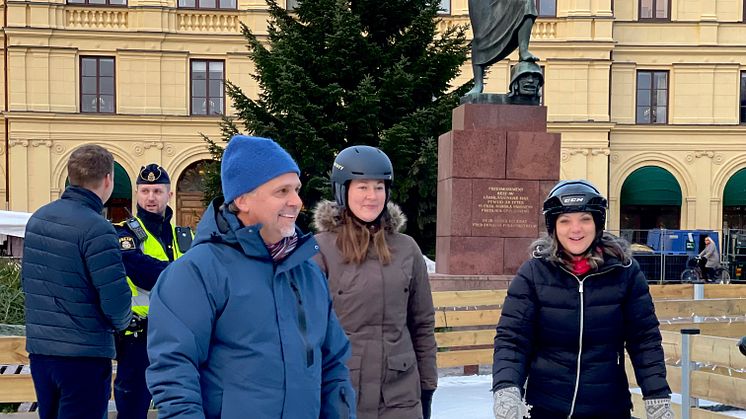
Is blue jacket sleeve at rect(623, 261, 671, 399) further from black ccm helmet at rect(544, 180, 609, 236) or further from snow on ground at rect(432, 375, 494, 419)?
snow on ground at rect(432, 375, 494, 419)

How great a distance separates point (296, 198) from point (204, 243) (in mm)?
334

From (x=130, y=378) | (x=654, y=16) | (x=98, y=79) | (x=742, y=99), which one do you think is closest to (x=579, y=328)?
(x=130, y=378)

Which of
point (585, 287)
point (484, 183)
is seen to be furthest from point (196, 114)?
point (585, 287)

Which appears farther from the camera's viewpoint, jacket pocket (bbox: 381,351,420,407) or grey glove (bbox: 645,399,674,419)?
jacket pocket (bbox: 381,351,420,407)

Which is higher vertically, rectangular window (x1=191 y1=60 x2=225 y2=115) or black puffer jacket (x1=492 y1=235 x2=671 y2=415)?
rectangular window (x1=191 y1=60 x2=225 y2=115)

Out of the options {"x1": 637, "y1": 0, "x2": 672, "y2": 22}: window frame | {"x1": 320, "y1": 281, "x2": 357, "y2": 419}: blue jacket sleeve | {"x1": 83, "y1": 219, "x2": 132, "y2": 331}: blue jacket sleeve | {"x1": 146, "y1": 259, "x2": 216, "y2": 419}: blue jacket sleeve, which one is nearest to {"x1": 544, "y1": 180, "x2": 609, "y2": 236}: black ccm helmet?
{"x1": 320, "y1": 281, "x2": 357, "y2": 419}: blue jacket sleeve

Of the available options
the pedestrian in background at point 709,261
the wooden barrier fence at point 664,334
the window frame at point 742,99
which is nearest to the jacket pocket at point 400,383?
the wooden barrier fence at point 664,334

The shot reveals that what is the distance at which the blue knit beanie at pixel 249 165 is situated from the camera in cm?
269

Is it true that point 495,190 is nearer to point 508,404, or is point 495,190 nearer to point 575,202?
point 575,202

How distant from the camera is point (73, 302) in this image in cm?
453

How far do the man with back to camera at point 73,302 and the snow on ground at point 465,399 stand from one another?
3.69 m

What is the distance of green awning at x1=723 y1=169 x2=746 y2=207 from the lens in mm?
33062

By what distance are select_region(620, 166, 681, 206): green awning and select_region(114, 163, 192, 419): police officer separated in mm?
29993

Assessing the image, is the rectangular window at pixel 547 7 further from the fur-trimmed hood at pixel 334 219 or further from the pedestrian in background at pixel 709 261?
the fur-trimmed hood at pixel 334 219
